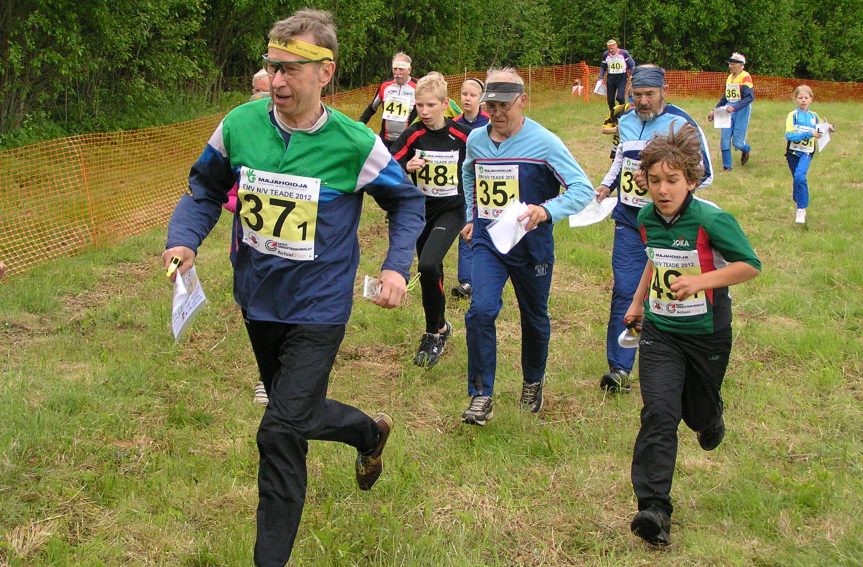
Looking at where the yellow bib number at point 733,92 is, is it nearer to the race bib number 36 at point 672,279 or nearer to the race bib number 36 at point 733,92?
the race bib number 36 at point 733,92

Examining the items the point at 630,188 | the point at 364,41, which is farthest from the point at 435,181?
the point at 364,41

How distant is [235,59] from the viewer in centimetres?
2458

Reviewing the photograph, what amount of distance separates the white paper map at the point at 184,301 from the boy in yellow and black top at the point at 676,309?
2069mm

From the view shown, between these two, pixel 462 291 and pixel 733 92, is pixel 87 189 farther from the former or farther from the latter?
pixel 733 92

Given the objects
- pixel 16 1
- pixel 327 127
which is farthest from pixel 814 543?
pixel 16 1

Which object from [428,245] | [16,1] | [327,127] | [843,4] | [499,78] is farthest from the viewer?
[843,4]

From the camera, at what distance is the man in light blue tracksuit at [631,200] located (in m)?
6.45

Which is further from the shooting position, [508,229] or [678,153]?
[508,229]

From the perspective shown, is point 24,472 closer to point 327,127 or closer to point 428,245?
point 327,127

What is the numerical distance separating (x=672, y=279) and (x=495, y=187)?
1.53 meters

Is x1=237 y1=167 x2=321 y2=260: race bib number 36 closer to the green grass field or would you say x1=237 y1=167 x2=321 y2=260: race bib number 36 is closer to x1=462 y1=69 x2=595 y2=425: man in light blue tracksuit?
the green grass field

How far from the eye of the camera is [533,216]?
17.2ft

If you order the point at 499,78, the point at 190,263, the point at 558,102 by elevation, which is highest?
the point at 499,78

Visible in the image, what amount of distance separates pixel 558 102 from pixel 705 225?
27600mm
